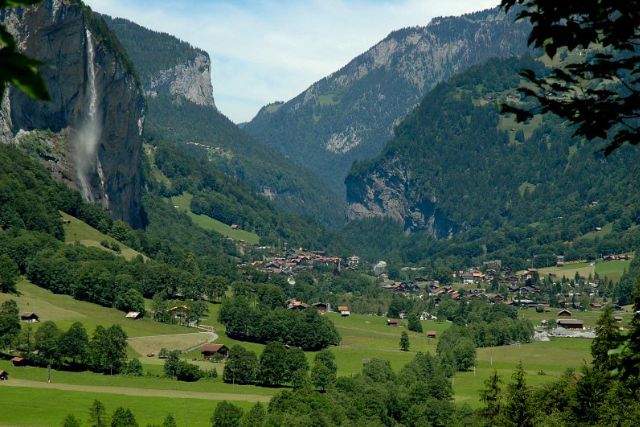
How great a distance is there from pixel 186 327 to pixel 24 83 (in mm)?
153697

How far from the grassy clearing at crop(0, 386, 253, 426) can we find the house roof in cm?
3253

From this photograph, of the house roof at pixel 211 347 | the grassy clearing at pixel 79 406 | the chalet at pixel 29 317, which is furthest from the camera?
the house roof at pixel 211 347

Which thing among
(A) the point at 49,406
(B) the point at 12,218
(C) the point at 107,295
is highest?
(B) the point at 12,218

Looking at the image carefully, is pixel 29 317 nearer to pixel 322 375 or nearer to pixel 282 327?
pixel 282 327

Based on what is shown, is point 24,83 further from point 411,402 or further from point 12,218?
point 12,218

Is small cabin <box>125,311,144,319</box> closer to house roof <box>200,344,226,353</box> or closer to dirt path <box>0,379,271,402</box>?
house roof <box>200,344,226,353</box>

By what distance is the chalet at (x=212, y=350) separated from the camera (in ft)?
449

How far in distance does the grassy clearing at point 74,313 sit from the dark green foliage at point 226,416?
4733 centimetres

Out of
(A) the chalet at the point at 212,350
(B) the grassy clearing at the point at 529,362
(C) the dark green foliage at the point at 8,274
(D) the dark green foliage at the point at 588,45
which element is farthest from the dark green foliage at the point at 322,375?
(D) the dark green foliage at the point at 588,45

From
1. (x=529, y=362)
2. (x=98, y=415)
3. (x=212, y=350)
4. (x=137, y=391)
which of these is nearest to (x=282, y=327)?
(x=212, y=350)

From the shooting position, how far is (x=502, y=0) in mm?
12656

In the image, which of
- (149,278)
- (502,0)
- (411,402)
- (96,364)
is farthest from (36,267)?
(502,0)

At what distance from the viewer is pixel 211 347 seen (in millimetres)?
140000

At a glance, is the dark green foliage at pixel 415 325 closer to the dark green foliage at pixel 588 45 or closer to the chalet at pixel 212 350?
the chalet at pixel 212 350
